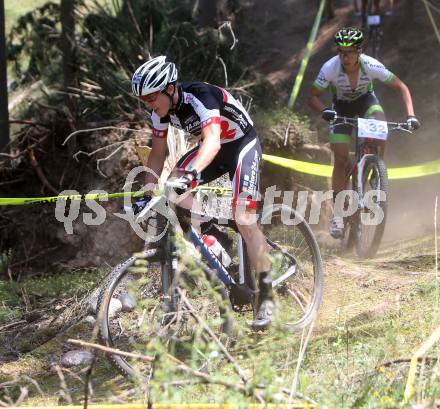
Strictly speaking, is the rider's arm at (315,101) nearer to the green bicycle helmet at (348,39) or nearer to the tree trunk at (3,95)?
the green bicycle helmet at (348,39)

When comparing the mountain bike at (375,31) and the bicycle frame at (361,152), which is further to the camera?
the mountain bike at (375,31)

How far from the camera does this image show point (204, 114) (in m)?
4.84

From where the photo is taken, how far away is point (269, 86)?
1060cm

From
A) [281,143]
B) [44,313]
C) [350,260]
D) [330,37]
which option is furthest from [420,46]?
[44,313]

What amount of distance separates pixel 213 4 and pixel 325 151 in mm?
3231

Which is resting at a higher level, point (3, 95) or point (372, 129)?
point (3, 95)

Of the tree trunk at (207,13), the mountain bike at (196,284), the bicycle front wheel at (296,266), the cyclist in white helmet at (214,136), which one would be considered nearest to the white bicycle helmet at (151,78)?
the cyclist in white helmet at (214,136)

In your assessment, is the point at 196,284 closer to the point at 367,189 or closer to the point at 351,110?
the point at 367,189

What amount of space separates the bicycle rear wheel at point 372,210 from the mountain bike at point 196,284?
1417mm

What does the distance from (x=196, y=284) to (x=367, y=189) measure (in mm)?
3038

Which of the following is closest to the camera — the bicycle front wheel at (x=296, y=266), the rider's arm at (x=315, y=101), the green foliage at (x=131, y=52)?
the bicycle front wheel at (x=296, y=266)

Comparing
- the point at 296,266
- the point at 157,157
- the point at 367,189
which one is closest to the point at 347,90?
the point at 367,189

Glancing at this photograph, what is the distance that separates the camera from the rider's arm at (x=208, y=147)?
4.54 metres

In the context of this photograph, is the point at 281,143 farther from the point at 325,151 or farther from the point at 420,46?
the point at 420,46
